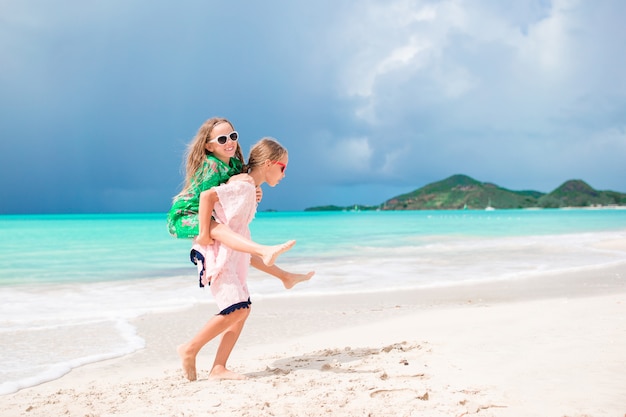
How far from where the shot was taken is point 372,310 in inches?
299

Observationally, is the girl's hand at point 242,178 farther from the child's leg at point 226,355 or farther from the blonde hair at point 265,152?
the child's leg at point 226,355

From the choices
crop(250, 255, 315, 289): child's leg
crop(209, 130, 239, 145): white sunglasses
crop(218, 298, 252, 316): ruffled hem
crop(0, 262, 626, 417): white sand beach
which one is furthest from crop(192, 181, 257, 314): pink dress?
crop(0, 262, 626, 417): white sand beach

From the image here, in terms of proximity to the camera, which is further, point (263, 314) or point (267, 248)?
point (263, 314)

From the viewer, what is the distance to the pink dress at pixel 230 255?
3.68m

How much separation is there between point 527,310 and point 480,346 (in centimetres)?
216

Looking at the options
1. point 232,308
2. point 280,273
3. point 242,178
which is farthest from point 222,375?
point 242,178

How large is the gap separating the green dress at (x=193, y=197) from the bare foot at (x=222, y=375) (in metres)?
1.03

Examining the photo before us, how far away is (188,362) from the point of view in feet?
13.3

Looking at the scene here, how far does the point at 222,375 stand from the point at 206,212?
1244 millimetres

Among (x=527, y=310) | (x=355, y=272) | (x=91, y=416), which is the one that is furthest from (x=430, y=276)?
(x=91, y=416)

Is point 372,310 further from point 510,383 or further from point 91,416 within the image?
point 91,416

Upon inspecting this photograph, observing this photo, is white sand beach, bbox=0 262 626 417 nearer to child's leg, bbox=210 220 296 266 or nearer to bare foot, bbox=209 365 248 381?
bare foot, bbox=209 365 248 381

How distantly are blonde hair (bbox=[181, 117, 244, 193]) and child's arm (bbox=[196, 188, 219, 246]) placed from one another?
0.32 meters

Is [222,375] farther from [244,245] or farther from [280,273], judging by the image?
[244,245]
